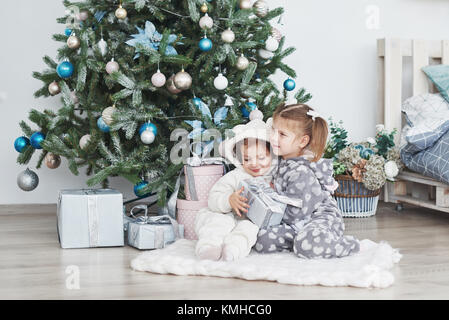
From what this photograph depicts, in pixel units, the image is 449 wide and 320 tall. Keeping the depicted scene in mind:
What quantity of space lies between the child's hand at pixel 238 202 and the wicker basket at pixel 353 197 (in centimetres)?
88

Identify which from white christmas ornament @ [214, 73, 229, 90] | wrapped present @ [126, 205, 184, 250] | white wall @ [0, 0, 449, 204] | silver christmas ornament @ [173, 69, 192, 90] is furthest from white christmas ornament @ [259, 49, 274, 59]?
wrapped present @ [126, 205, 184, 250]

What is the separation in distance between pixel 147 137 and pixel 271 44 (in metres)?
0.64

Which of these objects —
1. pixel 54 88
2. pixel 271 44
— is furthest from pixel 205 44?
pixel 54 88

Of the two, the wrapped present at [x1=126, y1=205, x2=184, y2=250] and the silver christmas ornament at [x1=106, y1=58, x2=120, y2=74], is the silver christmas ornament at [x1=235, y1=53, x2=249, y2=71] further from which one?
the wrapped present at [x1=126, y1=205, x2=184, y2=250]

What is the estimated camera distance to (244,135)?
1.97 m

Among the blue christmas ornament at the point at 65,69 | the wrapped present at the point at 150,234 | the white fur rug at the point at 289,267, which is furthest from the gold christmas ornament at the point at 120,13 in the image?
the white fur rug at the point at 289,267

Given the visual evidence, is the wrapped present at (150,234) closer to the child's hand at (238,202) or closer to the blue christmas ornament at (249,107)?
the child's hand at (238,202)

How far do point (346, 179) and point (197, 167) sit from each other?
0.84 metres

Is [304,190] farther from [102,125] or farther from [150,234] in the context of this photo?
[102,125]

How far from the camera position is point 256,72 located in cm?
243

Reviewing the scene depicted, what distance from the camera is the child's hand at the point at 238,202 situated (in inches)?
72.2

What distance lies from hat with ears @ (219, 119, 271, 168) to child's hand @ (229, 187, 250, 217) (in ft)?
0.57

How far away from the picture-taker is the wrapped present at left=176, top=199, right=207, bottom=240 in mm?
2059
